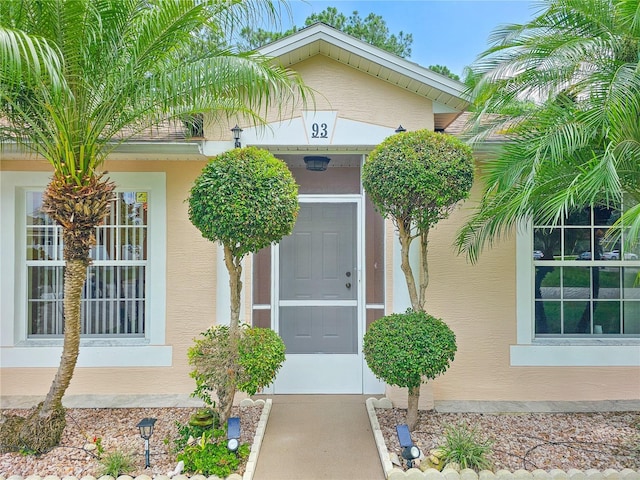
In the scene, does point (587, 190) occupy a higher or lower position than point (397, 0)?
lower

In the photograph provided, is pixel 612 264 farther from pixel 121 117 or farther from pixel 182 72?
pixel 121 117

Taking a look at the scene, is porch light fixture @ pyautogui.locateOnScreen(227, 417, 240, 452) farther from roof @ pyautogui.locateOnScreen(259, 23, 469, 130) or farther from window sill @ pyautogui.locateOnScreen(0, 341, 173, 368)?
roof @ pyautogui.locateOnScreen(259, 23, 469, 130)

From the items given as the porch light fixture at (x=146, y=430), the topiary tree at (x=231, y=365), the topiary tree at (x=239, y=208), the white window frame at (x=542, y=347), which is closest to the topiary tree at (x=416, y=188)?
the topiary tree at (x=239, y=208)

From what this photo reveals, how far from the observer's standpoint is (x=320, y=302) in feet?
21.1

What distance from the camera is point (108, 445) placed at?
15.6 feet

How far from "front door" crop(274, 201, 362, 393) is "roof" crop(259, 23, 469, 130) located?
6.55ft

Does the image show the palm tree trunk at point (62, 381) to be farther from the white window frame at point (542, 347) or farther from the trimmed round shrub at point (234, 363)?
the white window frame at point (542, 347)

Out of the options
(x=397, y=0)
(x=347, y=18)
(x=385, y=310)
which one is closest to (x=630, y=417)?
(x=385, y=310)

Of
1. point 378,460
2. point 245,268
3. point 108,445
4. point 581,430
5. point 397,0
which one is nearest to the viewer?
point 378,460

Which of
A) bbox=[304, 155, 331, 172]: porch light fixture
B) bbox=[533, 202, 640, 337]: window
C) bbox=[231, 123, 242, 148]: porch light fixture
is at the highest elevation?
bbox=[231, 123, 242, 148]: porch light fixture

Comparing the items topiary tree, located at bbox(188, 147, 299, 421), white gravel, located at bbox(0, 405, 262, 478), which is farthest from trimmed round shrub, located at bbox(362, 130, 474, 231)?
white gravel, located at bbox(0, 405, 262, 478)

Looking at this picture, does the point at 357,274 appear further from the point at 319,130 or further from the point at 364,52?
the point at 364,52

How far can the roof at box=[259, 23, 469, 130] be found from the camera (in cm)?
569

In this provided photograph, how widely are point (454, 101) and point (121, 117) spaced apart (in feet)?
14.5
